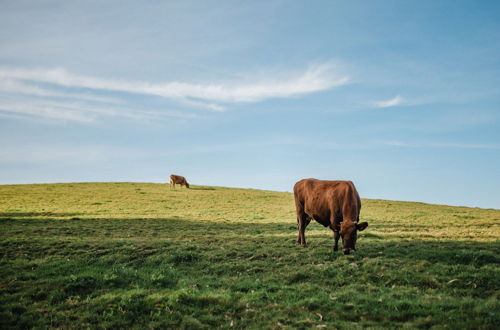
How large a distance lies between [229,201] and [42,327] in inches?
1378

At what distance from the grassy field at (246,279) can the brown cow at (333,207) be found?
830 mm

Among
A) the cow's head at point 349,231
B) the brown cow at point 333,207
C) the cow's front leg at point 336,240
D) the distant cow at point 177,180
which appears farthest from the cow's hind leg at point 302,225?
the distant cow at point 177,180

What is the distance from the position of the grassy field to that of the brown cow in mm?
830

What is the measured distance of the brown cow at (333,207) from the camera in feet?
45.0

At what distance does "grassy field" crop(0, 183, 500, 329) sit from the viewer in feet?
29.1

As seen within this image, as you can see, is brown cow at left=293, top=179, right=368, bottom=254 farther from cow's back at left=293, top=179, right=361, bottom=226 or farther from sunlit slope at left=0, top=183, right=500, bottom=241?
sunlit slope at left=0, top=183, right=500, bottom=241

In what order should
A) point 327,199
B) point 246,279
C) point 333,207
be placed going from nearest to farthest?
point 246,279 < point 333,207 < point 327,199

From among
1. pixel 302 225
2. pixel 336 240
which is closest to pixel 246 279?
pixel 336 240

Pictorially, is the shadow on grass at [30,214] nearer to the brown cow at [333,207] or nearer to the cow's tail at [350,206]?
the brown cow at [333,207]

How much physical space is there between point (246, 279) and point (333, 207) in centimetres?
506

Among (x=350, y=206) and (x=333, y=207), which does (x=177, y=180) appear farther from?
(x=350, y=206)

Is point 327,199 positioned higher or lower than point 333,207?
higher

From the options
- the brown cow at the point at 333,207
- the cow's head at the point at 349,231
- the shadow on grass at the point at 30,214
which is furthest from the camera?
the shadow on grass at the point at 30,214

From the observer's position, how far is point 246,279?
11961 mm
